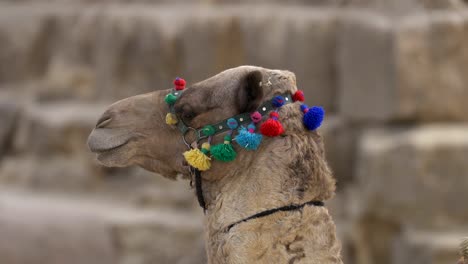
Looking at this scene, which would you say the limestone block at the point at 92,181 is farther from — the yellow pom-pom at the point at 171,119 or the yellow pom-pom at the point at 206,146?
A: the yellow pom-pom at the point at 206,146

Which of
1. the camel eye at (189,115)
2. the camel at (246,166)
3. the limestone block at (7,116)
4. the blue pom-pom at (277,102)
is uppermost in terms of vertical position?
the blue pom-pom at (277,102)

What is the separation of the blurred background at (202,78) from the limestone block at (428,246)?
14 mm

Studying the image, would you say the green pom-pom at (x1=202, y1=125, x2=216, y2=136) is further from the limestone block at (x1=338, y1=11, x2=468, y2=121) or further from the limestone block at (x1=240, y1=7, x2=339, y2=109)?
the limestone block at (x1=240, y1=7, x2=339, y2=109)

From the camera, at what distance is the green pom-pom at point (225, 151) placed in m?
3.03

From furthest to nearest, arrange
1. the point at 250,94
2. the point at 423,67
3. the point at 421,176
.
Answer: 1. the point at 423,67
2. the point at 421,176
3. the point at 250,94

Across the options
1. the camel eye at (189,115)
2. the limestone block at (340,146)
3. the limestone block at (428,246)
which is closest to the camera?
the camel eye at (189,115)

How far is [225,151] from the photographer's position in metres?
3.03

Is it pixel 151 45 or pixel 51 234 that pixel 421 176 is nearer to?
pixel 51 234

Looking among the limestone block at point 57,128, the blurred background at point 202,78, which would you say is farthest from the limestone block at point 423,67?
the limestone block at point 57,128

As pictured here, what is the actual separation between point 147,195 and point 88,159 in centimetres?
97

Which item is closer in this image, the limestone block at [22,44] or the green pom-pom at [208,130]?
the green pom-pom at [208,130]

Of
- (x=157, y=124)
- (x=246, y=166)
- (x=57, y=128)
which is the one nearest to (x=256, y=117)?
(x=246, y=166)

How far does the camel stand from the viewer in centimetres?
295

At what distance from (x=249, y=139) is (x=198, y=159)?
0.19 metres
